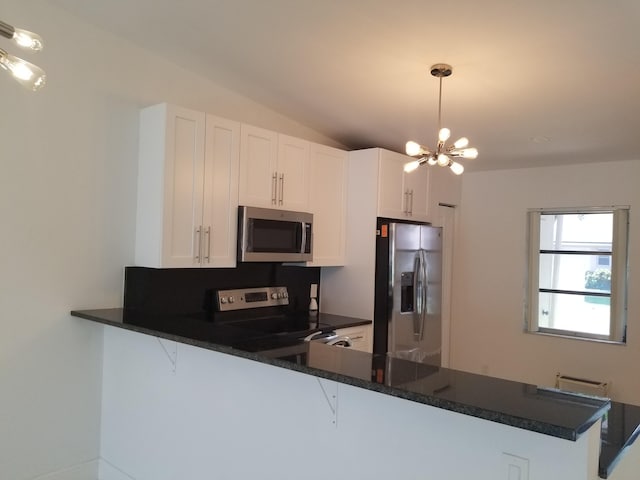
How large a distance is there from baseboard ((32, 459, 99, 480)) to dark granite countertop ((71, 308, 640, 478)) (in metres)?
1.29

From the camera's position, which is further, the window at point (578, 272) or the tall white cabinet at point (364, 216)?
the window at point (578, 272)

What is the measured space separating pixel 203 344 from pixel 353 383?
0.84 meters

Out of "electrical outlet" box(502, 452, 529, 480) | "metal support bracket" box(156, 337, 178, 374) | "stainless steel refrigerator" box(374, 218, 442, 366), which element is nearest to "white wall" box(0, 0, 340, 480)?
"metal support bracket" box(156, 337, 178, 374)

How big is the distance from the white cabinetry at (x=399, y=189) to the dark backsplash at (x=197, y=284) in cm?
88

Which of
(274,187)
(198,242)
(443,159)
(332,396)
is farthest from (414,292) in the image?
(332,396)

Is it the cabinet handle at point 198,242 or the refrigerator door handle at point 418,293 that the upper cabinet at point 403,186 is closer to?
the refrigerator door handle at point 418,293

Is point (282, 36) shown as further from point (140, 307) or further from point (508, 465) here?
point (508, 465)

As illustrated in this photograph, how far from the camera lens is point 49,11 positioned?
9.12 feet

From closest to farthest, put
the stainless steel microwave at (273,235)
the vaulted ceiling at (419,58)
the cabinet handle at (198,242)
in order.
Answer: the vaulted ceiling at (419,58) → the cabinet handle at (198,242) → the stainless steel microwave at (273,235)

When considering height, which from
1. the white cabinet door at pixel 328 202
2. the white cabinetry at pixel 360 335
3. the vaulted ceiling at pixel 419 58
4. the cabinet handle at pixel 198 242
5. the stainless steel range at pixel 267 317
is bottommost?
the white cabinetry at pixel 360 335

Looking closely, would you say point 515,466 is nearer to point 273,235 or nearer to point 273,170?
point 273,235

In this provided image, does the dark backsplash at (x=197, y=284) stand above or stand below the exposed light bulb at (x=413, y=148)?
below

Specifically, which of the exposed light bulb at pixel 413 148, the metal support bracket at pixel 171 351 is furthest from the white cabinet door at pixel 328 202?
the metal support bracket at pixel 171 351

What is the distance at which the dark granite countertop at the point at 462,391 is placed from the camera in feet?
4.43
